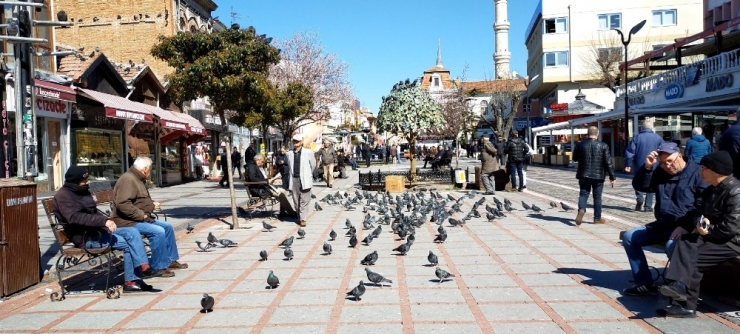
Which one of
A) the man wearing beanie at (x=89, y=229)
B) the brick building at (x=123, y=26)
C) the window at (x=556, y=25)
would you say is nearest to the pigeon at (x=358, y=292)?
the man wearing beanie at (x=89, y=229)

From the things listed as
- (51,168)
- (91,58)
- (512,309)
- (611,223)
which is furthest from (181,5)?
(512,309)

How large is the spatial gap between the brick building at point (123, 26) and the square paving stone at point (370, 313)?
26763 mm

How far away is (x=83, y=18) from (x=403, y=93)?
20.2m

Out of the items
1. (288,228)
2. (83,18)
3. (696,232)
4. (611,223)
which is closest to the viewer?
(696,232)

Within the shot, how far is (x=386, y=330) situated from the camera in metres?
4.77

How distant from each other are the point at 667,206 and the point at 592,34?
47.5 meters

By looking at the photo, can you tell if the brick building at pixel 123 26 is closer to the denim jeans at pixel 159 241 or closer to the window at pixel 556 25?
the denim jeans at pixel 159 241

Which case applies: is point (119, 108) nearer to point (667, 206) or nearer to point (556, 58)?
point (667, 206)

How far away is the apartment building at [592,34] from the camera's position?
156 feet

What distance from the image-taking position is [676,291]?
15.1 feet

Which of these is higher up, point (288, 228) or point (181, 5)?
point (181, 5)

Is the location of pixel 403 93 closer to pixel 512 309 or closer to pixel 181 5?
pixel 512 309

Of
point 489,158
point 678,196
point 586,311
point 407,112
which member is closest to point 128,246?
point 586,311

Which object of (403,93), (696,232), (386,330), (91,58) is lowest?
(386,330)
